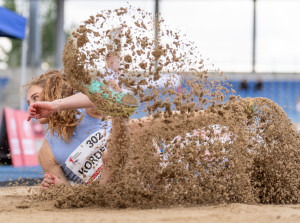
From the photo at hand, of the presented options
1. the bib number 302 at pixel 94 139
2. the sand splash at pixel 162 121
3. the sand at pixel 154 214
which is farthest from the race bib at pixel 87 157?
the sand at pixel 154 214

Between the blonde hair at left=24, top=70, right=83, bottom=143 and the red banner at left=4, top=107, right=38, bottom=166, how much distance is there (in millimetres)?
3815

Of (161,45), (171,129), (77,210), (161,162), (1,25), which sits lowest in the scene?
(77,210)

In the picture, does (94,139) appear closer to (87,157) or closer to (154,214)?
(87,157)

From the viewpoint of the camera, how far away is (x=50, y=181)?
3.31 meters

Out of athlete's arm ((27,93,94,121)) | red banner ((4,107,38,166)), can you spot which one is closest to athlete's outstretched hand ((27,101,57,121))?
athlete's arm ((27,93,94,121))

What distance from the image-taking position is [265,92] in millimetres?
15484

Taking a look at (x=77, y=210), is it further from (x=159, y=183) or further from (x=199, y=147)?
(x=199, y=147)

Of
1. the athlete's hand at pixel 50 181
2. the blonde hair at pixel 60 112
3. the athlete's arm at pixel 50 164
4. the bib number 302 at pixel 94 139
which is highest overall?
the blonde hair at pixel 60 112

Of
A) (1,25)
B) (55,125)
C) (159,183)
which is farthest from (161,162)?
(1,25)

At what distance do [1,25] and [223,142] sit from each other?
5.51 metres

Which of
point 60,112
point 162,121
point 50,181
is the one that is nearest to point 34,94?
point 60,112

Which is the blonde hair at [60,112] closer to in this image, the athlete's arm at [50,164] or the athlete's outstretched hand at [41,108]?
the athlete's arm at [50,164]

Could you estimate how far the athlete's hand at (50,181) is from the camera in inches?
130

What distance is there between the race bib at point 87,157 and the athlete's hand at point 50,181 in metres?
0.14
